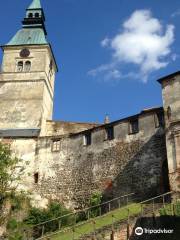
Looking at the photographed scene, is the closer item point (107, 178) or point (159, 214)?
point (159, 214)

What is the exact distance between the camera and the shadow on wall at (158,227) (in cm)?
1805

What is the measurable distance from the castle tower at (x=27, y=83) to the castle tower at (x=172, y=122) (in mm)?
15281

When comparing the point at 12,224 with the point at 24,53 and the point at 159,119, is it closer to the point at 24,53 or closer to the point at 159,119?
the point at 159,119

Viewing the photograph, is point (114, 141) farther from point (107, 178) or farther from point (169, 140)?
point (169, 140)

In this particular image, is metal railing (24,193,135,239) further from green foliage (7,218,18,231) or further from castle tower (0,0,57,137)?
castle tower (0,0,57,137)

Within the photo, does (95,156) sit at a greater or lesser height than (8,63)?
lesser

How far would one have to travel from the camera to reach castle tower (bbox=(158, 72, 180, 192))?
2345cm

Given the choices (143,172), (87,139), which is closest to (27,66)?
(87,139)

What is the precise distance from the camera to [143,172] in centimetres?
2814

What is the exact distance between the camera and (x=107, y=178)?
1193 inches

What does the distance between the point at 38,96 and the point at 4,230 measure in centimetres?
1629

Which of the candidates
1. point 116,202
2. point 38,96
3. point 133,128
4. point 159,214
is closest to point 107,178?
point 116,202

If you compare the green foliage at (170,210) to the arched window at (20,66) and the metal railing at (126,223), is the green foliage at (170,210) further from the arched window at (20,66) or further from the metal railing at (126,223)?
the arched window at (20,66)

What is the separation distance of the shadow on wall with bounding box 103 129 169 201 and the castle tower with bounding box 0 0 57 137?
1085 centimetres
